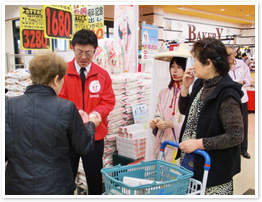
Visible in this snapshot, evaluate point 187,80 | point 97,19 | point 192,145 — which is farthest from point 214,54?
point 97,19

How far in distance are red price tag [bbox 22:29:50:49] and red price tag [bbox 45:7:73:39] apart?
0.56m

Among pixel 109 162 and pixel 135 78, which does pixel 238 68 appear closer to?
pixel 135 78

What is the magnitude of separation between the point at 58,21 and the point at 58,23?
0.09ft

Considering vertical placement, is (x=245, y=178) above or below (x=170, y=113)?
below

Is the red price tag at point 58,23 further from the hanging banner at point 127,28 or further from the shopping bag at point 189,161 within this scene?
the shopping bag at point 189,161

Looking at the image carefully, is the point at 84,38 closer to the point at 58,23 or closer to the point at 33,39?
the point at 58,23

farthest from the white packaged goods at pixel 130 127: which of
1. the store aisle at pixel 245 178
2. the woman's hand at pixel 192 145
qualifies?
the woman's hand at pixel 192 145

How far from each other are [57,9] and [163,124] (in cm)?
248

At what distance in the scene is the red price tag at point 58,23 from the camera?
3596 mm

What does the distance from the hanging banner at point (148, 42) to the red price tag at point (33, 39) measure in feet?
5.66

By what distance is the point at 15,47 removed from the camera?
35.1 feet

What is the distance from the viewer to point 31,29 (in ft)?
13.2

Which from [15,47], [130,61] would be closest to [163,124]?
[130,61]
